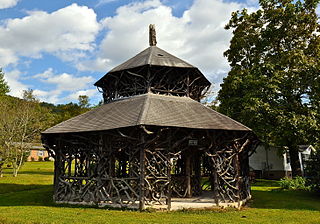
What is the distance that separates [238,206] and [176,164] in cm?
570

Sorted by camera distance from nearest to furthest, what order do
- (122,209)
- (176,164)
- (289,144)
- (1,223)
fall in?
1. (1,223)
2. (122,209)
3. (176,164)
4. (289,144)

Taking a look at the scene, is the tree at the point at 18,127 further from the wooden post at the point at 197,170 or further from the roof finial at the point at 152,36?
the wooden post at the point at 197,170

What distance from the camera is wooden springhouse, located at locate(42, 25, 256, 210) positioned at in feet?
43.2

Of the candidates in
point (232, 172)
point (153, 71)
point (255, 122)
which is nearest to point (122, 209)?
point (232, 172)

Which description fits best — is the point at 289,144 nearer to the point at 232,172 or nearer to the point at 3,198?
the point at 232,172

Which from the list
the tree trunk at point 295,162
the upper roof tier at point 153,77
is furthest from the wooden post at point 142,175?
the tree trunk at point 295,162

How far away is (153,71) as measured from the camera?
1686 cm

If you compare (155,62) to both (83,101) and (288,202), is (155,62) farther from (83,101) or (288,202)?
(83,101)

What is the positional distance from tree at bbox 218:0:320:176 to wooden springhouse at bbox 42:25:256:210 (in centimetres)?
654

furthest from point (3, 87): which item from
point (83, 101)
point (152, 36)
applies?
point (152, 36)

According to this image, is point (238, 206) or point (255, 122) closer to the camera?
point (238, 206)

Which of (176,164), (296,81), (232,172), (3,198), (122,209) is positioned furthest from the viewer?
(296,81)

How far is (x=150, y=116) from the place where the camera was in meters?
13.6

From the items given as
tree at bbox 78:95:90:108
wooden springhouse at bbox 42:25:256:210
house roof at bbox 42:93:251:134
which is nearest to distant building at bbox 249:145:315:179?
wooden springhouse at bbox 42:25:256:210
